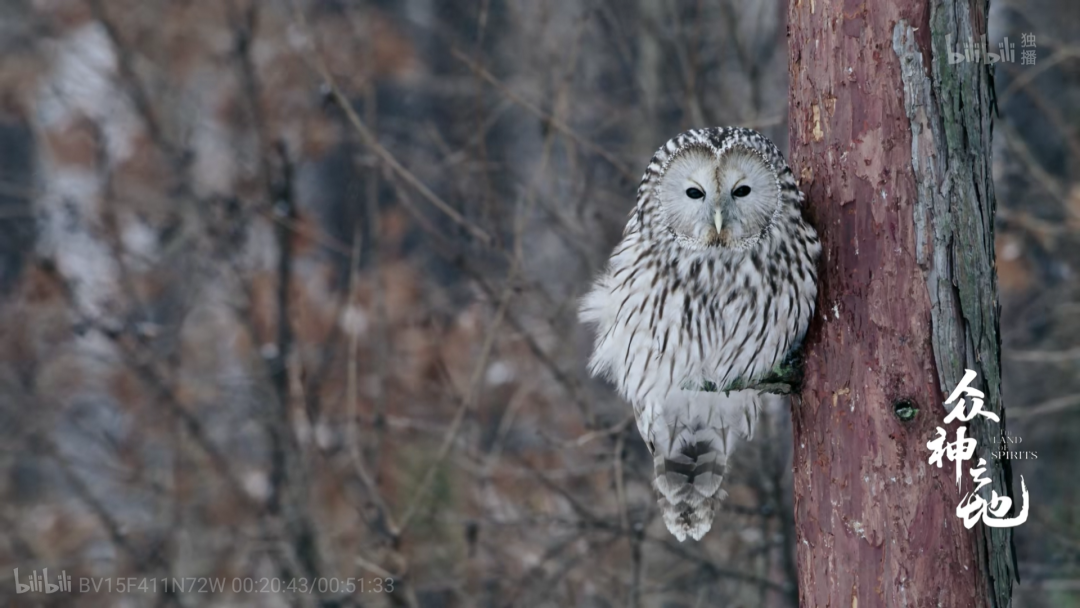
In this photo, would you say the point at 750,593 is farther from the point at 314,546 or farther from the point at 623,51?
the point at 623,51

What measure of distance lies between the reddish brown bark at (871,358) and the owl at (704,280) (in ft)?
0.38

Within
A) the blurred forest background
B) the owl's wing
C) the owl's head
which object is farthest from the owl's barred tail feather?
the owl's head

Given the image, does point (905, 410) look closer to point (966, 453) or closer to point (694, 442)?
point (966, 453)

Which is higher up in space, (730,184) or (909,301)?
(730,184)

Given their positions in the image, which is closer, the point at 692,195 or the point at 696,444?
the point at 692,195

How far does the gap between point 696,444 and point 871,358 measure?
92cm

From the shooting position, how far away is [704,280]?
2.77 meters

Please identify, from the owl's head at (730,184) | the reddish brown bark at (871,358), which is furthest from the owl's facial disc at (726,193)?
the reddish brown bark at (871,358)

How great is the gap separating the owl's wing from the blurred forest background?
63cm

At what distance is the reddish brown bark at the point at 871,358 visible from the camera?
2449mm

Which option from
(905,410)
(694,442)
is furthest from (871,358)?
(694,442)

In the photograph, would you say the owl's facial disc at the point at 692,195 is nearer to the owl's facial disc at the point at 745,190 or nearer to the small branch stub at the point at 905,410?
the owl's facial disc at the point at 745,190

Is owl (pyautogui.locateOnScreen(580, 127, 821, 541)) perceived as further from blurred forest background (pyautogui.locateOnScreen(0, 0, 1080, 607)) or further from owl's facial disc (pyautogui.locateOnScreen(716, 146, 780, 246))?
blurred forest background (pyautogui.locateOnScreen(0, 0, 1080, 607))

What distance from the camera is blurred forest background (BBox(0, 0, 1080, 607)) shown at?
472cm
